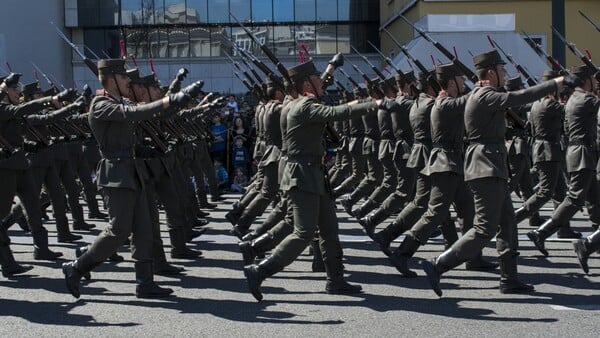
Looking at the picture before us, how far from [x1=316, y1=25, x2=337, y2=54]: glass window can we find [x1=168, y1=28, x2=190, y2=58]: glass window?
4.78 m

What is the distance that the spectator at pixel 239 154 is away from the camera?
63.8 feet

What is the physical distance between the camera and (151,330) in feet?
22.1

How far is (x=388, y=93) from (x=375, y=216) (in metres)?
2.79

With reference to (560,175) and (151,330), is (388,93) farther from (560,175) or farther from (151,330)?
(151,330)

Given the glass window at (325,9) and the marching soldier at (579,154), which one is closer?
the marching soldier at (579,154)

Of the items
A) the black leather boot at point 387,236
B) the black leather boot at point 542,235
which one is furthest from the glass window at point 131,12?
the black leather boot at point 542,235

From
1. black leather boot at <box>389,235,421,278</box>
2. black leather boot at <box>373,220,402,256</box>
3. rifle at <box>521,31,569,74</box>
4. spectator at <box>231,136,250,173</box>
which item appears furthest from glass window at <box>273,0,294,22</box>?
black leather boot at <box>389,235,421,278</box>

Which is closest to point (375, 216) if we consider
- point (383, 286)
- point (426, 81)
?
point (426, 81)

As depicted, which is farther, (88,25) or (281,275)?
(88,25)

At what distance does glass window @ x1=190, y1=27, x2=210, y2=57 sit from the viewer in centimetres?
3484

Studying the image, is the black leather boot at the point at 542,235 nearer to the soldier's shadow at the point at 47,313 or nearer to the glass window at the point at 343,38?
A: the soldier's shadow at the point at 47,313

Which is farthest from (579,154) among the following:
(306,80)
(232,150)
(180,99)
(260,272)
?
(232,150)

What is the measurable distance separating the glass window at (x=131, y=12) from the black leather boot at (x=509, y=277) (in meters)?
28.6

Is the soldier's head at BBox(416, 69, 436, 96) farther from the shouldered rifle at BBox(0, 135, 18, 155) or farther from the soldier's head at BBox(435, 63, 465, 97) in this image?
the shouldered rifle at BBox(0, 135, 18, 155)
